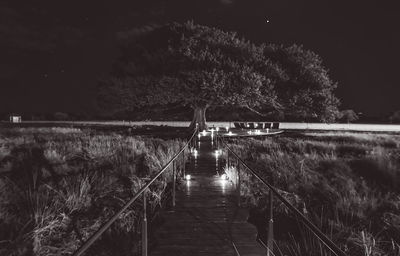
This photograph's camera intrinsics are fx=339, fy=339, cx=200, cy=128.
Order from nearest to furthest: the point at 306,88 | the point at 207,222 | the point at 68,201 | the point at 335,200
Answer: the point at 207,222, the point at 68,201, the point at 335,200, the point at 306,88

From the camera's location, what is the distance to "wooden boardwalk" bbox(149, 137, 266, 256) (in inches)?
246

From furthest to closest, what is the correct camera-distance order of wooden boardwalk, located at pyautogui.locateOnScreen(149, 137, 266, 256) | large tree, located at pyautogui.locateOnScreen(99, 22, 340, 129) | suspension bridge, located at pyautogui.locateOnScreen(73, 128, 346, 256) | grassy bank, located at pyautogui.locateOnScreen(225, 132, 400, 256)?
large tree, located at pyautogui.locateOnScreen(99, 22, 340, 129) < grassy bank, located at pyautogui.locateOnScreen(225, 132, 400, 256) < wooden boardwalk, located at pyautogui.locateOnScreen(149, 137, 266, 256) < suspension bridge, located at pyautogui.locateOnScreen(73, 128, 346, 256)

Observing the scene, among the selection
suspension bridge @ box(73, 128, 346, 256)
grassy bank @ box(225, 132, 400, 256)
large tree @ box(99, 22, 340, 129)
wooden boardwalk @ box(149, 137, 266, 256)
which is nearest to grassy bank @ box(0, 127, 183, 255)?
suspension bridge @ box(73, 128, 346, 256)

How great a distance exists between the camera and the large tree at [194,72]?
26.1 metres

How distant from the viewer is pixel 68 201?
880cm

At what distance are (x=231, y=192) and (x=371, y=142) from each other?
18.6 metres

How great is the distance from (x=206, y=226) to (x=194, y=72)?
19.6 metres

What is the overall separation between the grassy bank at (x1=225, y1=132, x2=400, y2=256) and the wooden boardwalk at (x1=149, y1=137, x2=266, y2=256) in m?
0.83

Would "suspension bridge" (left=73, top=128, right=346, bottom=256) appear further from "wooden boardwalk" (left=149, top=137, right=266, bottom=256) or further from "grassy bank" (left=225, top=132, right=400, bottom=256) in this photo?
"grassy bank" (left=225, top=132, right=400, bottom=256)

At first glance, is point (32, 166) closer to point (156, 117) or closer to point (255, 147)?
point (255, 147)

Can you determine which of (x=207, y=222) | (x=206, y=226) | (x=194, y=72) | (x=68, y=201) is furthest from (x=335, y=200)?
(x=194, y=72)

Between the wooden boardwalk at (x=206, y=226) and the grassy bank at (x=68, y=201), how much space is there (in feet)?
3.54

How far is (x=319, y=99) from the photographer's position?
100 feet

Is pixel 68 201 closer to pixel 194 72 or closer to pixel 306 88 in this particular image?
pixel 194 72
